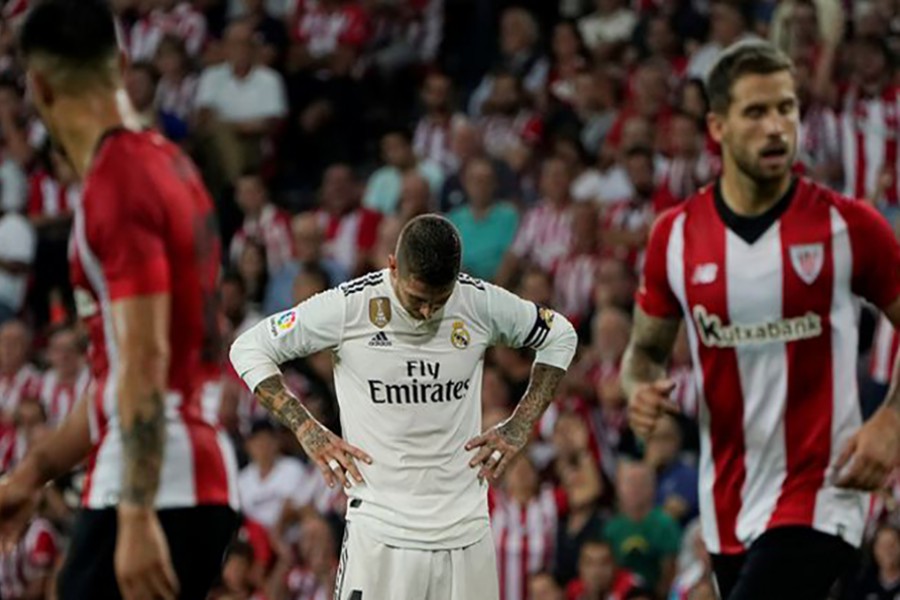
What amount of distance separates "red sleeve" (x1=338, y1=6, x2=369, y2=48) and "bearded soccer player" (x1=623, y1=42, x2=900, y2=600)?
10719 mm

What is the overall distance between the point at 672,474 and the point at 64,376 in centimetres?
438

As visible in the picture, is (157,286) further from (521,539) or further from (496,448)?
(521,539)

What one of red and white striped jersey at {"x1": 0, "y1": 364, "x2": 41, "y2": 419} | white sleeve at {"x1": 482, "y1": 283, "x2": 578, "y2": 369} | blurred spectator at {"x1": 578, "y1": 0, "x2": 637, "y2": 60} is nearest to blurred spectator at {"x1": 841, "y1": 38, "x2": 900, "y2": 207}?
blurred spectator at {"x1": 578, "y1": 0, "x2": 637, "y2": 60}

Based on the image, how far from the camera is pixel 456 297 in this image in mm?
7219

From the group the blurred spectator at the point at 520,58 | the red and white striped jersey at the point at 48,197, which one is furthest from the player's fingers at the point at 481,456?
the red and white striped jersey at the point at 48,197

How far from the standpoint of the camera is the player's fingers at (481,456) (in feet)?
22.8

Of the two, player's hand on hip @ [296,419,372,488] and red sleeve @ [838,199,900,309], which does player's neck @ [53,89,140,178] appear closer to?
player's hand on hip @ [296,419,372,488]

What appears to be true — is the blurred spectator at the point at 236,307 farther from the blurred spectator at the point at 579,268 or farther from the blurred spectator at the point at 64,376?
the blurred spectator at the point at 579,268

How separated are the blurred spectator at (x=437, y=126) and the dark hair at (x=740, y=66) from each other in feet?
Answer: 29.6

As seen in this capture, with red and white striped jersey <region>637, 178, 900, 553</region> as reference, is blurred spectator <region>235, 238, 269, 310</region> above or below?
above

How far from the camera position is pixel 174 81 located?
16.8 meters

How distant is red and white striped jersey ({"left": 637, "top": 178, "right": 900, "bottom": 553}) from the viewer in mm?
6398

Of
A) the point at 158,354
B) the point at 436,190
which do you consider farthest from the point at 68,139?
the point at 436,190

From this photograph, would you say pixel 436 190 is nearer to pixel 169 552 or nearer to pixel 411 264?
pixel 411 264
